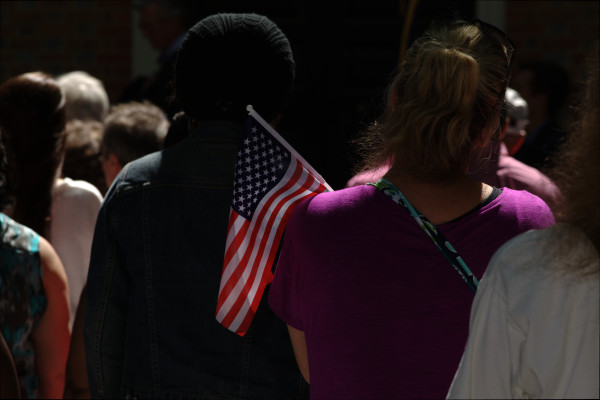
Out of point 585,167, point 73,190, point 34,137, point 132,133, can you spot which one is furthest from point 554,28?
point 585,167

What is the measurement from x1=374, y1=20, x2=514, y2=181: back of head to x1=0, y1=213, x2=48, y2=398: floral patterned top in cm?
131

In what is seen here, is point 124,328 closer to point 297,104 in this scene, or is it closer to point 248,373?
point 248,373

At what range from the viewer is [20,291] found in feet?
9.71

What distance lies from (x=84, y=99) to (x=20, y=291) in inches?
88.2

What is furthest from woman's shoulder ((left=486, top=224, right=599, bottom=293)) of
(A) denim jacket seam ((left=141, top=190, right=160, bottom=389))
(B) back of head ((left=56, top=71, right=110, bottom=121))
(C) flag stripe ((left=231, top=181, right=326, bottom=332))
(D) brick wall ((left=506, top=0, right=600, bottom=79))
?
(D) brick wall ((left=506, top=0, right=600, bottom=79))

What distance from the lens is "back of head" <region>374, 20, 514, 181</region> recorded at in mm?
2105

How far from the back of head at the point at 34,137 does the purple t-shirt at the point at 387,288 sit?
1811 mm

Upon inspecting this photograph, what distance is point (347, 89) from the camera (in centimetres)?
712

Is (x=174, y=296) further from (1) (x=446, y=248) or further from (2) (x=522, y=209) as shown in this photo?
(2) (x=522, y=209)

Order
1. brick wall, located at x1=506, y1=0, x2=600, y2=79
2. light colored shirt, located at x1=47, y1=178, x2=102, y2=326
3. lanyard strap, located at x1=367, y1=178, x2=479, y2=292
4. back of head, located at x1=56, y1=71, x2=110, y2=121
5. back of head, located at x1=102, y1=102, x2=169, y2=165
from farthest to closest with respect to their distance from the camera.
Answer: brick wall, located at x1=506, y1=0, x2=600, y2=79 → back of head, located at x1=56, y1=71, x2=110, y2=121 → back of head, located at x1=102, y1=102, x2=169, y2=165 → light colored shirt, located at x1=47, y1=178, x2=102, y2=326 → lanyard strap, located at x1=367, y1=178, x2=479, y2=292

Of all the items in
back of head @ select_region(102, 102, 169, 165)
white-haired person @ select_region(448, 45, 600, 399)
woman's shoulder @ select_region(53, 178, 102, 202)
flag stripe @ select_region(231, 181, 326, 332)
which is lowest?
woman's shoulder @ select_region(53, 178, 102, 202)

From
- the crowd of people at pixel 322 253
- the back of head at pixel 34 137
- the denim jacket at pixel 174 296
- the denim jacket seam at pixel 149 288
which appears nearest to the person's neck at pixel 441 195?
the crowd of people at pixel 322 253

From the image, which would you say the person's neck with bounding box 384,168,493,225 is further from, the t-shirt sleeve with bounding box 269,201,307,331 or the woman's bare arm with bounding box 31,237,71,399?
the woman's bare arm with bounding box 31,237,71,399

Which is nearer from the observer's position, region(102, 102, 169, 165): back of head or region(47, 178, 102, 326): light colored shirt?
region(47, 178, 102, 326): light colored shirt
